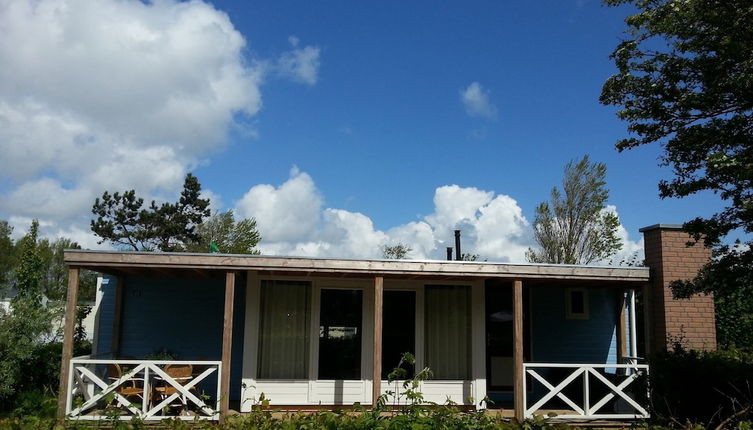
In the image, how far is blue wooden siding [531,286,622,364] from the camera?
1101 centimetres

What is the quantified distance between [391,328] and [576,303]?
11.7 feet

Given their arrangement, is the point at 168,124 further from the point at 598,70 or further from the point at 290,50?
the point at 598,70

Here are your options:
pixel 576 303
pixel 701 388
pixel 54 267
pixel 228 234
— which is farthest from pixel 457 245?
pixel 54 267

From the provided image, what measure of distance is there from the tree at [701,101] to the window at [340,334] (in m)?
4.78

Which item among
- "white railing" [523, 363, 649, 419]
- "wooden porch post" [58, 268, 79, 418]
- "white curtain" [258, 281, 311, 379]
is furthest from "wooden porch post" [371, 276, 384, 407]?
"wooden porch post" [58, 268, 79, 418]

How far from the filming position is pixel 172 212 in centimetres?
3353

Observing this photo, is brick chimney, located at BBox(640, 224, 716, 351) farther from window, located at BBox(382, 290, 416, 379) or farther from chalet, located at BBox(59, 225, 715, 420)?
window, located at BBox(382, 290, 416, 379)

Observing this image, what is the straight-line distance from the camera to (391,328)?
33.1 feet

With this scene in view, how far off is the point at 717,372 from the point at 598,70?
7.15m

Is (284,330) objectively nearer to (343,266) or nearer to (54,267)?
(343,266)

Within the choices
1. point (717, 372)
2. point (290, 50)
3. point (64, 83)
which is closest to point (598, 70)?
point (290, 50)

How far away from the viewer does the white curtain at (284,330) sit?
966 centimetres

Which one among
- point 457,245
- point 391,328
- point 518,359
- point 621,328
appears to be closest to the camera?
point 518,359

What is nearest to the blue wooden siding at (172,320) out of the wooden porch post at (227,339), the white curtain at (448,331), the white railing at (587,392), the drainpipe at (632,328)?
the wooden porch post at (227,339)
